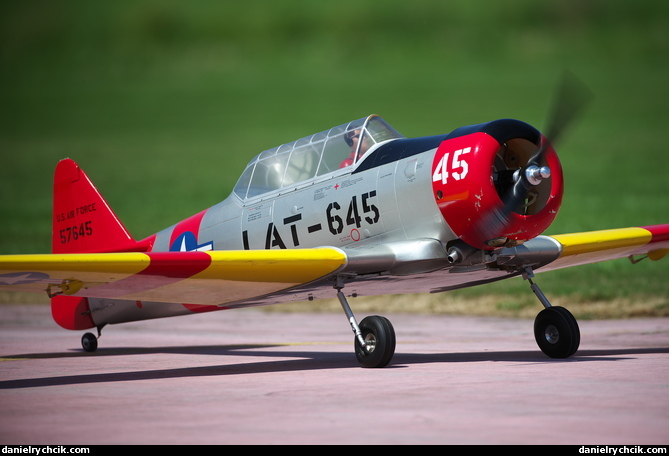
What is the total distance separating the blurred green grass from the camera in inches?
1839

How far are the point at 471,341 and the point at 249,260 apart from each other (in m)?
5.93

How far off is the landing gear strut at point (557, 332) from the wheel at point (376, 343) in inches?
86.4

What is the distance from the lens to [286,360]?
12578 millimetres

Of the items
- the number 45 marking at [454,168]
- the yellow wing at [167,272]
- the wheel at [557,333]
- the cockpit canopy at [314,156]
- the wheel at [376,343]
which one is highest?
the cockpit canopy at [314,156]

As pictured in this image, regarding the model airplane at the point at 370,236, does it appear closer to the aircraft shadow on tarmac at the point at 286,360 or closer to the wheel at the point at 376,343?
the wheel at the point at 376,343

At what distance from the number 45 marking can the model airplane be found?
0.04 feet

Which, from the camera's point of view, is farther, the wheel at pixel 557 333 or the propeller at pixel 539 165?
the wheel at pixel 557 333

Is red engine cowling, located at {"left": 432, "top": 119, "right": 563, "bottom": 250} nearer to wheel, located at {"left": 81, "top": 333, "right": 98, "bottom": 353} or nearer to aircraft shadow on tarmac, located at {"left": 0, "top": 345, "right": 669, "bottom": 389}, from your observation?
aircraft shadow on tarmac, located at {"left": 0, "top": 345, "right": 669, "bottom": 389}

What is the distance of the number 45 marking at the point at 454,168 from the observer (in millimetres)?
10531

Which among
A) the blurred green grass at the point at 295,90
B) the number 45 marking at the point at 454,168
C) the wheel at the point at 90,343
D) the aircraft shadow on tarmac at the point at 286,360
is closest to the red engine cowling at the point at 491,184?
the number 45 marking at the point at 454,168

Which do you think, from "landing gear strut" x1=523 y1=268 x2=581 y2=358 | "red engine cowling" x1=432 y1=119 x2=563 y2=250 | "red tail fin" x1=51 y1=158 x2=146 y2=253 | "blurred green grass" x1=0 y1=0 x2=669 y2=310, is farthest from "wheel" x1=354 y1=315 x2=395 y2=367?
"blurred green grass" x1=0 y1=0 x2=669 y2=310

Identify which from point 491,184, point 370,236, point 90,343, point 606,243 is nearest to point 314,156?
point 370,236
